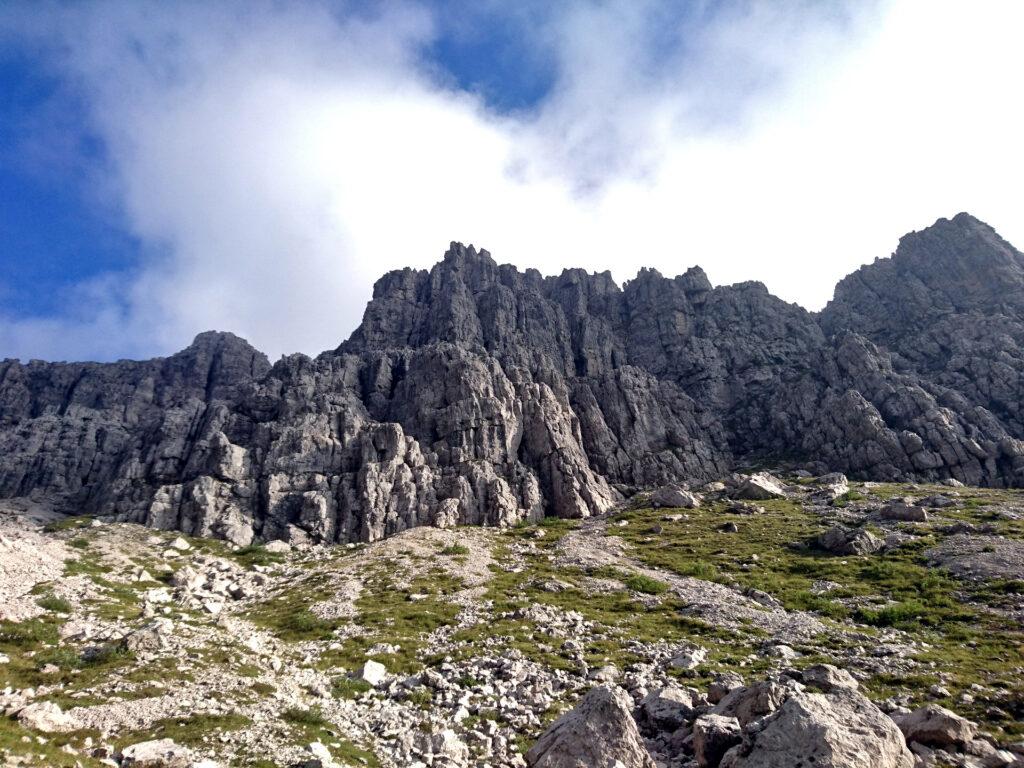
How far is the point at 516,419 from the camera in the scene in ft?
447

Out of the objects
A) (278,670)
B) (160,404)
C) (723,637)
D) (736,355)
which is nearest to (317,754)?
(278,670)

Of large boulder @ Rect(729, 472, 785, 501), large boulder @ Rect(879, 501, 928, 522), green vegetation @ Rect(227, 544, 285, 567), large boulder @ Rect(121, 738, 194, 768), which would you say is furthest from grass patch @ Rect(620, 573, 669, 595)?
large boulder @ Rect(729, 472, 785, 501)

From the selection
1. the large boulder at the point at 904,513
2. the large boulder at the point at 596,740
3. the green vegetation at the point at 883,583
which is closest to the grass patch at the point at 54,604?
the large boulder at the point at 596,740

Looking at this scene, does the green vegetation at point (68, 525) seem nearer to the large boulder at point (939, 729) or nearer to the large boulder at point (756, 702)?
the large boulder at point (756, 702)

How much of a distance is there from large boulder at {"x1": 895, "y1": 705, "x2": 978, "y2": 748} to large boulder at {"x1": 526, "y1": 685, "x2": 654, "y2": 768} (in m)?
8.23

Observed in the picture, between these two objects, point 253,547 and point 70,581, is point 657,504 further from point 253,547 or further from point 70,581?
point 70,581

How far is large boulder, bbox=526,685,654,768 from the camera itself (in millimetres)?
15961

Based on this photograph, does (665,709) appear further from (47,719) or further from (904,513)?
(904,513)

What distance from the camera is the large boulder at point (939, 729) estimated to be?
15.8 meters

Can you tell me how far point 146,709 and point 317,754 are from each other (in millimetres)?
8513

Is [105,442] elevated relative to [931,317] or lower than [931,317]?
lower

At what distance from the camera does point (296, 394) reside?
5325 inches

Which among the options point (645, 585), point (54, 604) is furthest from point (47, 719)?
point (645, 585)

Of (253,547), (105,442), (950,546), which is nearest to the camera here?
(950,546)
